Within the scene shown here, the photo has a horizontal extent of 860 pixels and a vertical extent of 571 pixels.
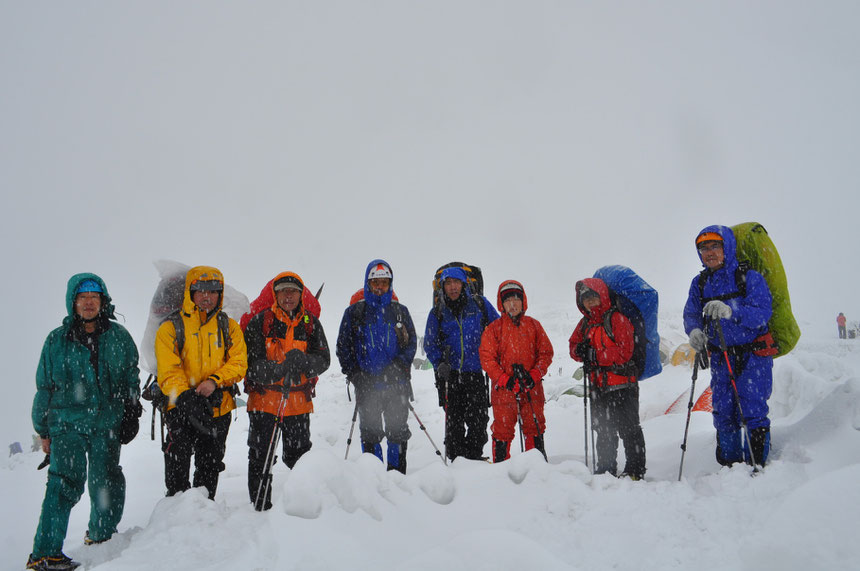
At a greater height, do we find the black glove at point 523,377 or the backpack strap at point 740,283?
the backpack strap at point 740,283

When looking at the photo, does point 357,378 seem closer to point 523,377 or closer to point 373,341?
point 373,341

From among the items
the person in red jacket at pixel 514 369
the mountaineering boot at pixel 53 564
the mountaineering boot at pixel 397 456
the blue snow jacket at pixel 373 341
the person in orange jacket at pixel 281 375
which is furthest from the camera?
the blue snow jacket at pixel 373 341

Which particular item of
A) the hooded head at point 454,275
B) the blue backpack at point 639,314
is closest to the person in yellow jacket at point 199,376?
the hooded head at point 454,275

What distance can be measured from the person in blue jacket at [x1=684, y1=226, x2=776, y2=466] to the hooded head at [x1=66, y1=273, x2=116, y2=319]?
19.1 ft

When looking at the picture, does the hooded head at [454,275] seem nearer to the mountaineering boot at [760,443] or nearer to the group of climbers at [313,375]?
the group of climbers at [313,375]

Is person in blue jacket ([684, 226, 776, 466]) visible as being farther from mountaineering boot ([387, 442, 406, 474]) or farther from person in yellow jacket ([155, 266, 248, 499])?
person in yellow jacket ([155, 266, 248, 499])

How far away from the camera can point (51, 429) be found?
362cm

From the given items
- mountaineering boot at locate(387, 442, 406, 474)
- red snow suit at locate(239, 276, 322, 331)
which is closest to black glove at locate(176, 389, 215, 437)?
red snow suit at locate(239, 276, 322, 331)

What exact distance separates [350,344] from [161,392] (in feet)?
6.66

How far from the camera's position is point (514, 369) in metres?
4.89

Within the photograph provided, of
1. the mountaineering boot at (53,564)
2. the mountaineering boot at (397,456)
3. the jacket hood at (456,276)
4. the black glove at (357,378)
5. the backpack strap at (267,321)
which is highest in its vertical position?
the jacket hood at (456,276)

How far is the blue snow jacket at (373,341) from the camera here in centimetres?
522

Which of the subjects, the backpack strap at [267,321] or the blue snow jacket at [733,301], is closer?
the blue snow jacket at [733,301]

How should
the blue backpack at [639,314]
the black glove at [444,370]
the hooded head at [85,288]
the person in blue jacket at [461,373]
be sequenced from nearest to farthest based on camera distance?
the hooded head at [85,288] < the blue backpack at [639,314] < the black glove at [444,370] < the person in blue jacket at [461,373]
